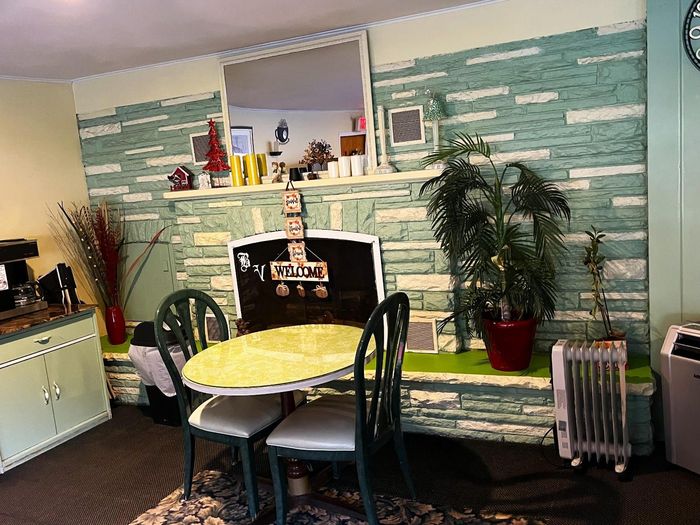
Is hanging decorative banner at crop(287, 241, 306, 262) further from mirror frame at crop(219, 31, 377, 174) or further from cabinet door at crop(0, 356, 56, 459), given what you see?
cabinet door at crop(0, 356, 56, 459)

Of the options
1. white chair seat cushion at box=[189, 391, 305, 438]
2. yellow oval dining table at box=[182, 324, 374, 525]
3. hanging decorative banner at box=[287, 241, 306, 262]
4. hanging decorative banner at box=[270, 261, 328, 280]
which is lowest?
white chair seat cushion at box=[189, 391, 305, 438]

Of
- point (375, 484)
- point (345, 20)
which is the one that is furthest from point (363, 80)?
point (375, 484)

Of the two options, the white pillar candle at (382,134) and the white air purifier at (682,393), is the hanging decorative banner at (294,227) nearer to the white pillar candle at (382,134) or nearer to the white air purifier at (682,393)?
the white pillar candle at (382,134)

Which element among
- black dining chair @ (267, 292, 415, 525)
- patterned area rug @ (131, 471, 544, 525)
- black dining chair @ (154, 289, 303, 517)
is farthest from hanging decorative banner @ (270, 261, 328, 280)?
patterned area rug @ (131, 471, 544, 525)

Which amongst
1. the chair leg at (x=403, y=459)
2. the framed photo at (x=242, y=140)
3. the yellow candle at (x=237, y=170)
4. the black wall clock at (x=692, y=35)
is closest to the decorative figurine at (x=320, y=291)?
the yellow candle at (x=237, y=170)

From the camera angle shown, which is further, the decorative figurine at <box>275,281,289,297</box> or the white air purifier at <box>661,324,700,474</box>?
the decorative figurine at <box>275,281,289,297</box>

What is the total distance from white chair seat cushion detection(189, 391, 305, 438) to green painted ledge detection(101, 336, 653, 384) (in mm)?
857

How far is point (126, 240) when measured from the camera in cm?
452

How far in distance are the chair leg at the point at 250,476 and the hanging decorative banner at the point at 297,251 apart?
4.70 feet

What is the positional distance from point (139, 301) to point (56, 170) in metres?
1.11

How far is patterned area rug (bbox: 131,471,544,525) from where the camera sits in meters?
2.51

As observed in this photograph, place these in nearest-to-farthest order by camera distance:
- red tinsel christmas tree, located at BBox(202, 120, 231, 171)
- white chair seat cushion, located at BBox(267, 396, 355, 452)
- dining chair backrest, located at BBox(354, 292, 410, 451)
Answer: dining chair backrest, located at BBox(354, 292, 410, 451)
white chair seat cushion, located at BBox(267, 396, 355, 452)
red tinsel christmas tree, located at BBox(202, 120, 231, 171)

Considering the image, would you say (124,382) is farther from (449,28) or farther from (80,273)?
(449,28)

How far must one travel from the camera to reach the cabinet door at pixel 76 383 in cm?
364
